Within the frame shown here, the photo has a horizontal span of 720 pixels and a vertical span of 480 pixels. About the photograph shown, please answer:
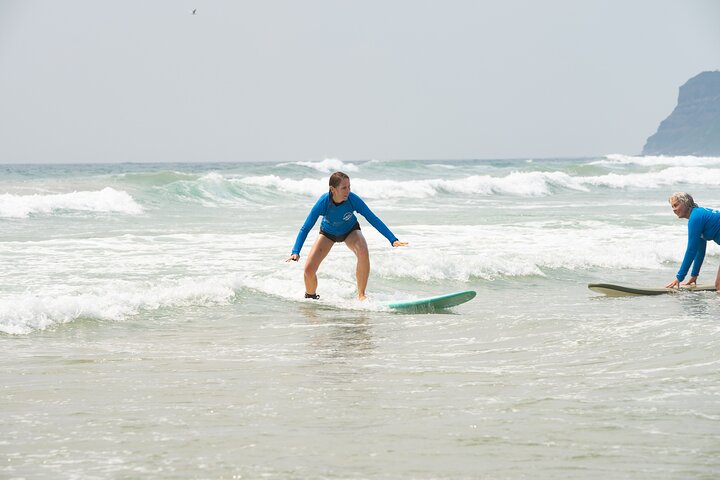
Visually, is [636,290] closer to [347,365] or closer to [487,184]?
[347,365]

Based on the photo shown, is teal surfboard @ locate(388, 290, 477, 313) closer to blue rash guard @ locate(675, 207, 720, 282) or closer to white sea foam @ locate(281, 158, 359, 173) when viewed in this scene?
blue rash guard @ locate(675, 207, 720, 282)

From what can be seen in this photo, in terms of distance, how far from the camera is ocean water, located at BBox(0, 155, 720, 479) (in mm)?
4199

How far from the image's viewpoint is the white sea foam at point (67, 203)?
860 inches

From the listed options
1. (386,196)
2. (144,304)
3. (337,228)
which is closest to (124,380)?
(144,304)

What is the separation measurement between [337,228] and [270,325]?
5.94ft

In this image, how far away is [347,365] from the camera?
6320 mm

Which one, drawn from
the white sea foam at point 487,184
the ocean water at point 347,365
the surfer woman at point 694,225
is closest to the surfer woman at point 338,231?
the ocean water at point 347,365

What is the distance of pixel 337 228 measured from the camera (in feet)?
32.1

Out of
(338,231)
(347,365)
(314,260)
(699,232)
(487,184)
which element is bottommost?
(347,365)

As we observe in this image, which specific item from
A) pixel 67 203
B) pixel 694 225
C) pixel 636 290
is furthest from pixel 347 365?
pixel 67 203

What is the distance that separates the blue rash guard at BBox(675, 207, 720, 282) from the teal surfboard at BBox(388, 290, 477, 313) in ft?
7.91

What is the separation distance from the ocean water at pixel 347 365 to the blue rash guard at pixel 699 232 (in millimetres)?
416

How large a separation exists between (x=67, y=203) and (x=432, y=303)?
57.1 ft

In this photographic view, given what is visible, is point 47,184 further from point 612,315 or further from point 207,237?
point 612,315
